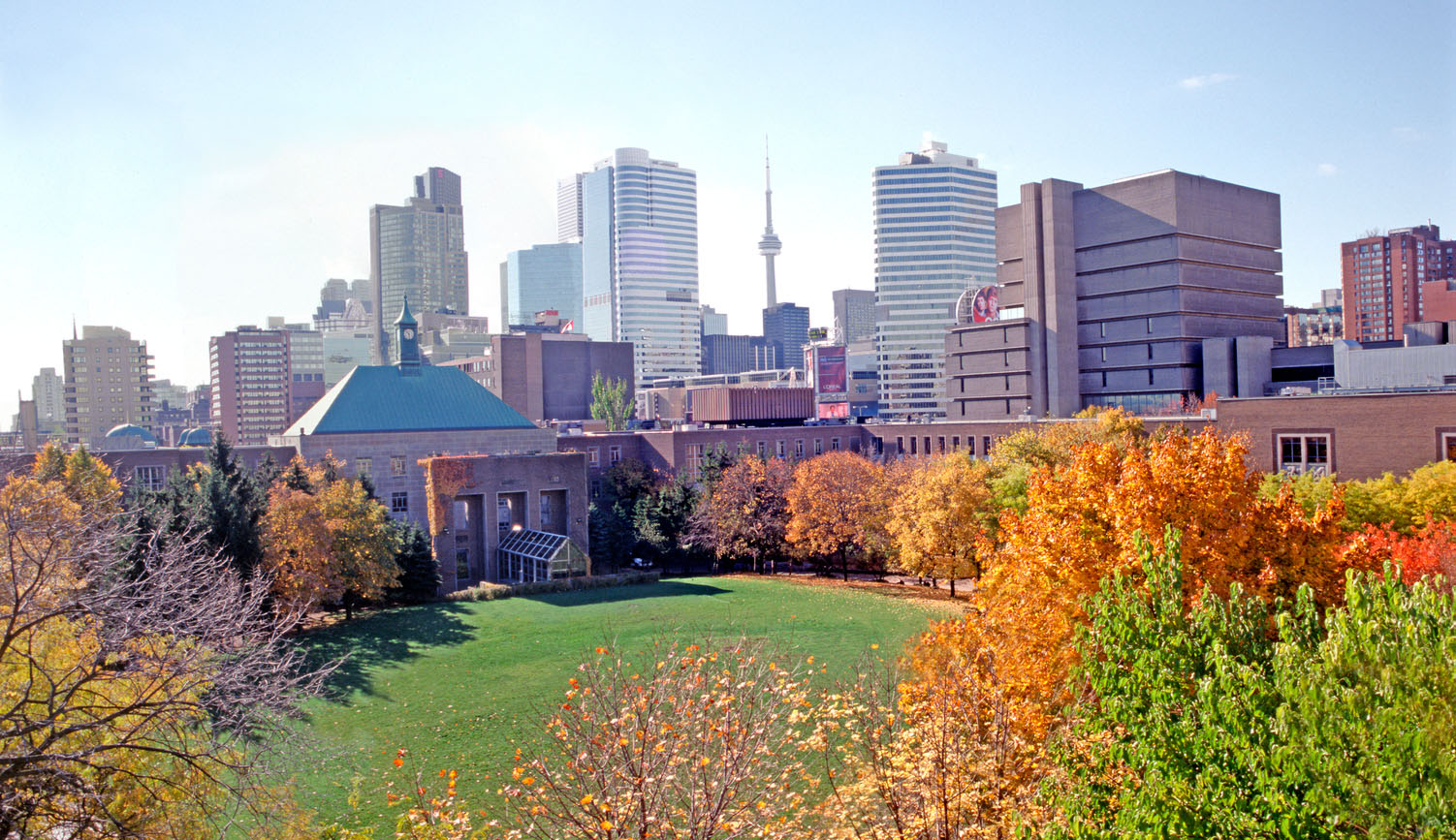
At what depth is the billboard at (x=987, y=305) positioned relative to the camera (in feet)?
352

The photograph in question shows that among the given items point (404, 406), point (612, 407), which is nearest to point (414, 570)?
point (404, 406)

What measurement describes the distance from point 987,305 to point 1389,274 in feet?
380

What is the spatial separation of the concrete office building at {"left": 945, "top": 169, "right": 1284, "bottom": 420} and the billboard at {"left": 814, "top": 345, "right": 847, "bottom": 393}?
743 inches

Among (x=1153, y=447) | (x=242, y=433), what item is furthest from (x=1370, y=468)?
(x=242, y=433)

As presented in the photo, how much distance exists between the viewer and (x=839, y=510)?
60625 mm

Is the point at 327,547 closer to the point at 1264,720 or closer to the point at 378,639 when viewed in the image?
the point at 378,639

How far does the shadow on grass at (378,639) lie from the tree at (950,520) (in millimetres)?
22939

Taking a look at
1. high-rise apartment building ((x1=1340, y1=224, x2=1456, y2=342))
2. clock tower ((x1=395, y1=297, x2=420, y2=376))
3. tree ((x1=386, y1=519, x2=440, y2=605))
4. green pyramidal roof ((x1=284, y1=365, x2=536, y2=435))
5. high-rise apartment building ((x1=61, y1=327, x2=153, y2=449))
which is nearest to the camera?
tree ((x1=386, y1=519, x2=440, y2=605))

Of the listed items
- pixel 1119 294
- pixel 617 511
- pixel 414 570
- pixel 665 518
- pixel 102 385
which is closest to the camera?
pixel 414 570

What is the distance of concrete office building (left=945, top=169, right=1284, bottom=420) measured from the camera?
315 feet

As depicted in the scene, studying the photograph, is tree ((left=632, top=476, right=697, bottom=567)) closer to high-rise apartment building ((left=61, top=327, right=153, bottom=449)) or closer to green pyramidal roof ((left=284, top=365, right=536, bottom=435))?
green pyramidal roof ((left=284, top=365, right=536, bottom=435))

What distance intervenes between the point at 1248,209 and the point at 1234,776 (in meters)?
105

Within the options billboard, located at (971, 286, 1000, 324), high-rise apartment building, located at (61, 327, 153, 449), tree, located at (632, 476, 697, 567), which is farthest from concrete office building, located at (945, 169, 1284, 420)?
high-rise apartment building, located at (61, 327, 153, 449)

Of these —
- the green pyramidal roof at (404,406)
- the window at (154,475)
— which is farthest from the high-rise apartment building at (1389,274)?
the window at (154,475)
